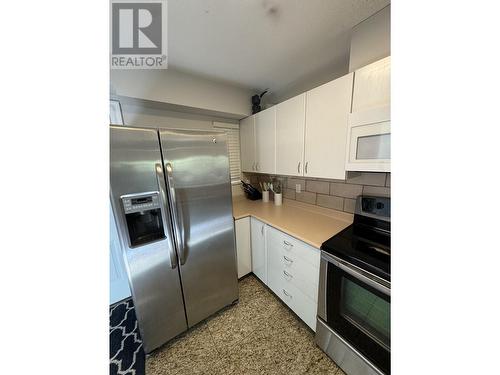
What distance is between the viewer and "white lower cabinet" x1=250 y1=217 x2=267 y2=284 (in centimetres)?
170

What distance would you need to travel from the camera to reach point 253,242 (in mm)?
1854

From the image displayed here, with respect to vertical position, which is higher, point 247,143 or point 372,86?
point 372,86

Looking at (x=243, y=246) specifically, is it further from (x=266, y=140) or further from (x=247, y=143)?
(x=247, y=143)

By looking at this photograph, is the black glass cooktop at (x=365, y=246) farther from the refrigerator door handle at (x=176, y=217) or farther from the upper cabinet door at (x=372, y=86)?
the refrigerator door handle at (x=176, y=217)

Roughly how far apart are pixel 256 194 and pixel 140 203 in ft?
5.04

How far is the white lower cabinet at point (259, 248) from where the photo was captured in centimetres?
170

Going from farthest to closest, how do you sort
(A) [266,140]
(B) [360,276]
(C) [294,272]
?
(A) [266,140]
(C) [294,272]
(B) [360,276]

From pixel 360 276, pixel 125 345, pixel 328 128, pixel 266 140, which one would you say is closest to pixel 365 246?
pixel 360 276

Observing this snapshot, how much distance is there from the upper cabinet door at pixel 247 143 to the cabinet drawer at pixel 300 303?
1412 millimetres

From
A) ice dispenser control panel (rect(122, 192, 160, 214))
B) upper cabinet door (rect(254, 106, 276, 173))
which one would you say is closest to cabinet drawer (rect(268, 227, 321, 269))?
upper cabinet door (rect(254, 106, 276, 173))

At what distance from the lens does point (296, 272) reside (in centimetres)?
138
